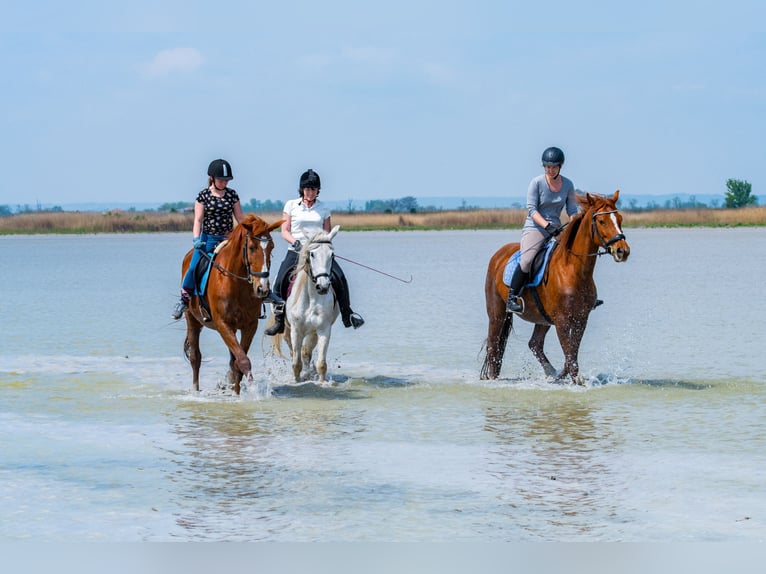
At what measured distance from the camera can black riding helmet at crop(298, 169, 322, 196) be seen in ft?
42.7

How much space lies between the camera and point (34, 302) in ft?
84.7

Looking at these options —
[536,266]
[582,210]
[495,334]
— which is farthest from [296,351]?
[582,210]

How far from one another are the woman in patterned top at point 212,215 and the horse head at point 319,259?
2.50ft

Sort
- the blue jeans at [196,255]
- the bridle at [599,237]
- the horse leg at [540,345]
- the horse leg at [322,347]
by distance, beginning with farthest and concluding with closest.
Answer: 1. the horse leg at [540,345]
2. the horse leg at [322,347]
3. the blue jeans at [196,255]
4. the bridle at [599,237]

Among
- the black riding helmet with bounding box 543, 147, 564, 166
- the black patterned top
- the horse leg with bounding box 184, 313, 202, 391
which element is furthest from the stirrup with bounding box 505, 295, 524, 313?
the horse leg with bounding box 184, 313, 202, 391

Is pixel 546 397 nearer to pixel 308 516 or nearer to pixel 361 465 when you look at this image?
pixel 361 465

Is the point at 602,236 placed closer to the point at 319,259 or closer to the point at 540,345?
the point at 540,345

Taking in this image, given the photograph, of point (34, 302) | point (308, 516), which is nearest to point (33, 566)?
point (308, 516)

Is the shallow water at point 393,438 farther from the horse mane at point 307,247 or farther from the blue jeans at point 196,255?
the horse mane at point 307,247

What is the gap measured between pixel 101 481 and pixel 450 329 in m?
11.1

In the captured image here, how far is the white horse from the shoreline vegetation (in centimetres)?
5933

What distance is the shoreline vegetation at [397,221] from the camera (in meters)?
73.5

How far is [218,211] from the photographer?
1257 cm

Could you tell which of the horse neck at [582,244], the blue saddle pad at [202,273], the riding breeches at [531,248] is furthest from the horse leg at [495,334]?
the blue saddle pad at [202,273]
